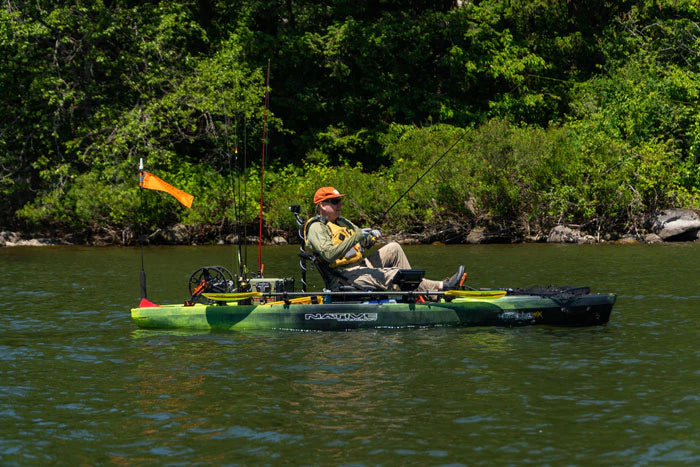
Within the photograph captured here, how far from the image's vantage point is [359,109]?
3459 centimetres

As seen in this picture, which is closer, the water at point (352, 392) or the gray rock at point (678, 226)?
the water at point (352, 392)

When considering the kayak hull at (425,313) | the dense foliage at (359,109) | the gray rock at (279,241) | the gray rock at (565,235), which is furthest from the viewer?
the gray rock at (279,241)

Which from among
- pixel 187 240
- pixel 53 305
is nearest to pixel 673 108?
pixel 187 240

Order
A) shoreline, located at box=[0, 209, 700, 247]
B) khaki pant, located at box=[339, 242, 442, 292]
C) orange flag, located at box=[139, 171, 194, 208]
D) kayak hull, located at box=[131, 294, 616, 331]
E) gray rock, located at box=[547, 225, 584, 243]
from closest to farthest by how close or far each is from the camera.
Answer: kayak hull, located at box=[131, 294, 616, 331]
orange flag, located at box=[139, 171, 194, 208]
khaki pant, located at box=[339, 242, 442, 292]
shoreline, located at box=[0, 209, 700, 247]
gray rock, located at box=[547, 225, 584, 243]

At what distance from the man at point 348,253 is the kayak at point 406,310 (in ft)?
0.61

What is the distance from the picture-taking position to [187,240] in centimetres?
2938

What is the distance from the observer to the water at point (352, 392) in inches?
270

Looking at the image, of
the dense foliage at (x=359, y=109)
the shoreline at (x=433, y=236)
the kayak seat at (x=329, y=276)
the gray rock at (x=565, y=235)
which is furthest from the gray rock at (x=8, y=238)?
the kayak seat at (x=329, y=276)

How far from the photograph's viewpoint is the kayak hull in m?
11.5

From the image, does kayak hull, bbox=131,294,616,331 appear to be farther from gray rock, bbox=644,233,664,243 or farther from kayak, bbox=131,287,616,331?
gray rock, bbox=644,233,664,243

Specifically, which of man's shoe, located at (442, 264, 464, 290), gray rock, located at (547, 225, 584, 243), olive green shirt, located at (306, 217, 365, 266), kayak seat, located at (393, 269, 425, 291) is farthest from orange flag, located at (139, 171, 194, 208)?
gray rock, located at (547, 225, 584, 243)

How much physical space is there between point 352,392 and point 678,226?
1979 cm

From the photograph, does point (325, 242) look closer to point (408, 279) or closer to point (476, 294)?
point (408, 279)

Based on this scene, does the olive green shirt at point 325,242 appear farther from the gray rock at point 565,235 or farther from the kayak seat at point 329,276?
the gray rock at point 565,235
